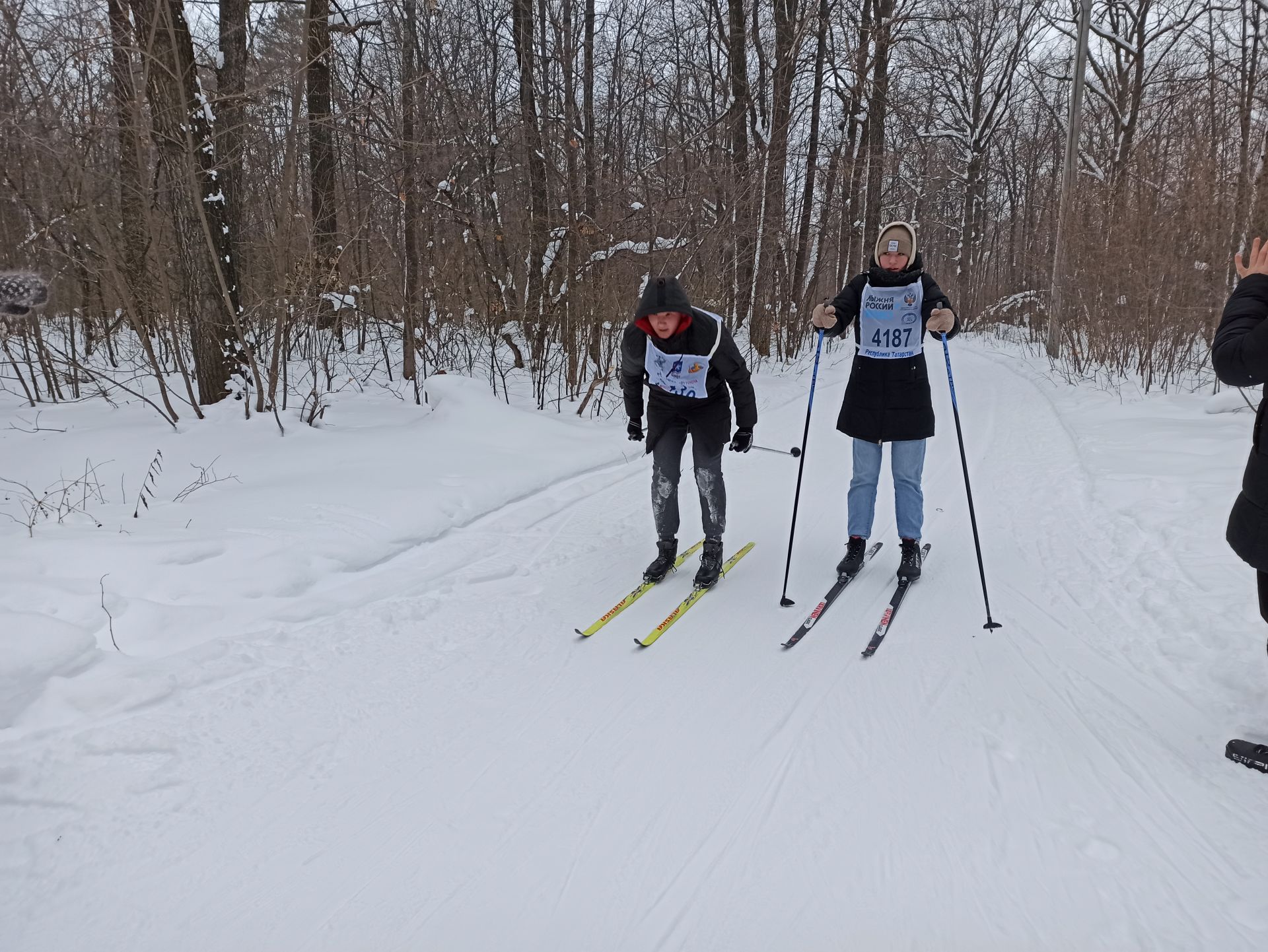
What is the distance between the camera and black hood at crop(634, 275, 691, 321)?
3.95 metres

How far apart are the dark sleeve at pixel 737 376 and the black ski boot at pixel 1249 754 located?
2571 mm

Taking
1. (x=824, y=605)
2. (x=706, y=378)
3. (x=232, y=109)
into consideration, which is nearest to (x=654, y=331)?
(x=706, y=378)

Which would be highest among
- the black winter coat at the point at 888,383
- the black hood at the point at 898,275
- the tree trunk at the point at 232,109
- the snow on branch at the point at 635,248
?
the tree trunk at the point at 232,109

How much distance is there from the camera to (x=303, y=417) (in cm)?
779

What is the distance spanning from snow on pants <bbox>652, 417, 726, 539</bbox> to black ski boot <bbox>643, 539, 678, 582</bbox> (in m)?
0.04

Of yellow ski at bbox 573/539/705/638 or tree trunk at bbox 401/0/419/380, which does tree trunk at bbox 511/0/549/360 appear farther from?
yellow ski at bbox 573/539/705/638

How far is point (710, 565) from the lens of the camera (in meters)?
4.48

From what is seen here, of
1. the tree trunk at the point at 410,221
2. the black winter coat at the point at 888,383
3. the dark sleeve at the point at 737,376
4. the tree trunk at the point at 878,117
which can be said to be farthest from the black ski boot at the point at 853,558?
the tree trunk at the point at 878,117

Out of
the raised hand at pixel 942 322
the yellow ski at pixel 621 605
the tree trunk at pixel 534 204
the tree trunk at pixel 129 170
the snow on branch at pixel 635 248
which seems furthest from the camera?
the tree trunk at pixel 534 204

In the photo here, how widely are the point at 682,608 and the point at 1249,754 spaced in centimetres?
247

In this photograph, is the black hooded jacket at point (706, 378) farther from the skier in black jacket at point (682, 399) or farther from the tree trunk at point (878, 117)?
the tree trunk at point (878, 117)

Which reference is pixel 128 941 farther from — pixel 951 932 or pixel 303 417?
pixel 303 417

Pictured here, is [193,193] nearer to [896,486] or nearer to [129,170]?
[129,170]

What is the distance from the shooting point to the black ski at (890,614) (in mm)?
3607
